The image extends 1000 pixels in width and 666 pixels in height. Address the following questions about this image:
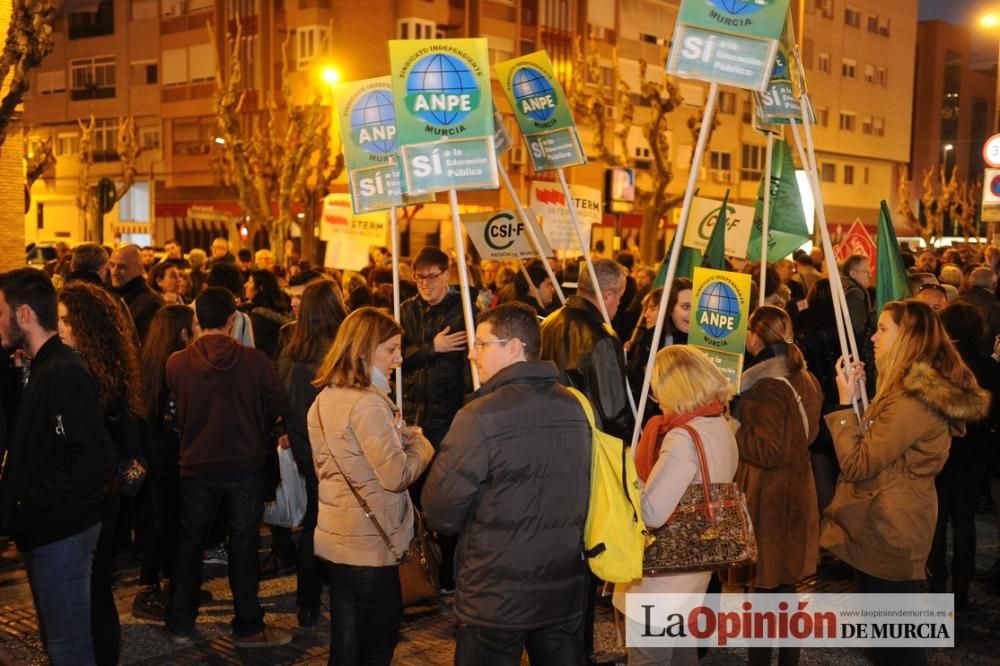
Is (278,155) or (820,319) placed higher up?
(278,155)

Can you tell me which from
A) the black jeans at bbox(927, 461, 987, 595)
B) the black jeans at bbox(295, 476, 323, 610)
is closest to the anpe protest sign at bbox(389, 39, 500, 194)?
the black jeans at bbox(295, 476, 323, 610)

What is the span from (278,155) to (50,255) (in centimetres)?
860

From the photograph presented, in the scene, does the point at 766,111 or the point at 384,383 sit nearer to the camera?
the point at 384,383

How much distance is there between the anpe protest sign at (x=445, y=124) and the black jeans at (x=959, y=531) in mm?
3785

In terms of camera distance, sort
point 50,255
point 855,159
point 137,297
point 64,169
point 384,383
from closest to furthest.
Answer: point 384,383
point 137,297
point 50,255
point 64,169
point 855,159

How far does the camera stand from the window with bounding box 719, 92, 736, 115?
49812mm

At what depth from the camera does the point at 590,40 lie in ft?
141

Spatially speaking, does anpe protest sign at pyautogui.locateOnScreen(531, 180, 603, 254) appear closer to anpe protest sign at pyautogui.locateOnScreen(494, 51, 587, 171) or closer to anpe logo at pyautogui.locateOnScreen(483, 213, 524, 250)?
anpe logo at pyautogui.locateOnScreen(483, 213, 524, 250)

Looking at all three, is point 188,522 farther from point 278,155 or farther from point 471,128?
point 278,155

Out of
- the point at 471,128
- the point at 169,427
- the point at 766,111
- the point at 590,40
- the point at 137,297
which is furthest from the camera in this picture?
the point at 590,40

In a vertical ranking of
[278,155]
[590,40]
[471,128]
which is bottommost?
[471,128]

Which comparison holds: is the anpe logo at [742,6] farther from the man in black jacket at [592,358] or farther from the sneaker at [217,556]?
the sneaker at [217,556]

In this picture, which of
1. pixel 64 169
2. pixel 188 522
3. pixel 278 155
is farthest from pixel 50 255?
pixel 188 522

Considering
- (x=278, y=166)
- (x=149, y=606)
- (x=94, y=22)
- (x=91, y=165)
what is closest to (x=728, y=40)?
(x=149, y=606)
